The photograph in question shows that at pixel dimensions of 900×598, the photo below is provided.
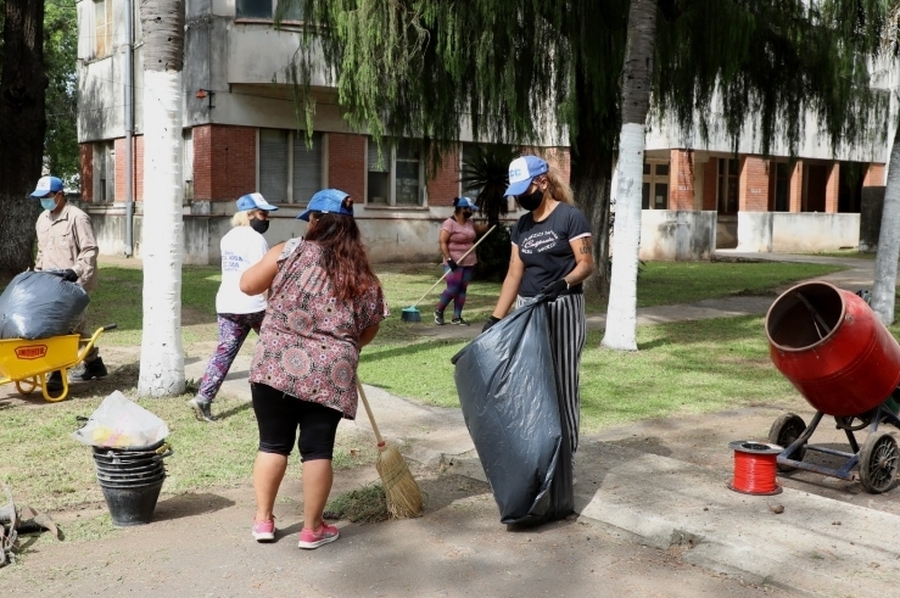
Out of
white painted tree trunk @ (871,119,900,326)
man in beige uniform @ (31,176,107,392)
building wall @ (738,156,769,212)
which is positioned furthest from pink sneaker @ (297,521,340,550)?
building wall @ (738,156,769,212)

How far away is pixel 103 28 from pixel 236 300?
73.5 feet

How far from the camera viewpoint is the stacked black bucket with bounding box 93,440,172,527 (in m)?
5.48

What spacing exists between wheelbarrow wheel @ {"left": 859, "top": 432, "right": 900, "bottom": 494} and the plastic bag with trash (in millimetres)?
3924

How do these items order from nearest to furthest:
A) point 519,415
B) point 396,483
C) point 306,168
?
point 519,415
point 396,483
point 306,168

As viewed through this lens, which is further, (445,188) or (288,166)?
(445,188)

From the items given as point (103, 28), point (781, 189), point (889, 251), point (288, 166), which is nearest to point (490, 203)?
point (288, 166)

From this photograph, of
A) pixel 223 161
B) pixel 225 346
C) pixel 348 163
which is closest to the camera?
pixel 225 346

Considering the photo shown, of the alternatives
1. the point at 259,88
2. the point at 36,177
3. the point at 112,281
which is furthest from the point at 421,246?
the point at 36,177

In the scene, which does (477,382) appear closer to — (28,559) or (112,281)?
(28,559)

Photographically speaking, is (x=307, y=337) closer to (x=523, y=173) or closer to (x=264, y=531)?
(x=264, y=531)

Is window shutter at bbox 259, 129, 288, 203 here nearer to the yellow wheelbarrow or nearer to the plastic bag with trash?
the yellow wheelbarrow

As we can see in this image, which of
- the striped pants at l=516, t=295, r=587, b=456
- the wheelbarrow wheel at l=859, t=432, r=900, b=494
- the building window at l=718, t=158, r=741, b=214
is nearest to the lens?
the striped pants at l=516, t=295, r=587, b=456

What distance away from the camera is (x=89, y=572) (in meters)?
4.91

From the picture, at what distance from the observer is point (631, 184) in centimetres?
1145
